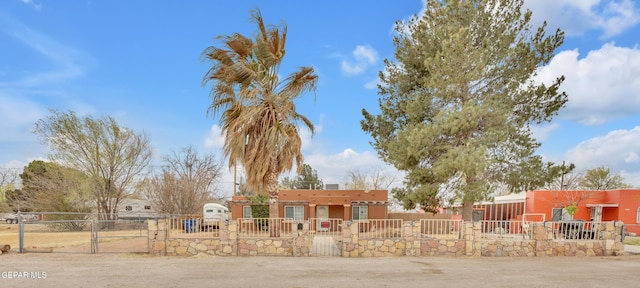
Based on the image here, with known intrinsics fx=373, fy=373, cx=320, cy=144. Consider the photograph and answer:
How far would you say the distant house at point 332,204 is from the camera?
2494cm

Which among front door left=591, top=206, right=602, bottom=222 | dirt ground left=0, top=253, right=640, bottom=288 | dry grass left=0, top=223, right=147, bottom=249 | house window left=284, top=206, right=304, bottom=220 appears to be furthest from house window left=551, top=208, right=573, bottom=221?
dry grass left=0, top=223, right=147, bottom=249

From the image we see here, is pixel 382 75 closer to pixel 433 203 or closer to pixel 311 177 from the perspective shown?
pixel 433 203

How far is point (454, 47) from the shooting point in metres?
16.0

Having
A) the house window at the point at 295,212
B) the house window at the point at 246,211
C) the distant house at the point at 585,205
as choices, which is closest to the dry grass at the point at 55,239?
the house window at the point at 246,211

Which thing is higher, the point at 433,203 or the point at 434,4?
the point at 434,4

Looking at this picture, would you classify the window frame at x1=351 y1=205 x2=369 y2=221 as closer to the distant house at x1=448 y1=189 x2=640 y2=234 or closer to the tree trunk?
the distant house at x1=448 y1=189 x2=640 y2=234

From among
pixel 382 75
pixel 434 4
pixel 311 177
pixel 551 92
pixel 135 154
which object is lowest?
pixel 311 177

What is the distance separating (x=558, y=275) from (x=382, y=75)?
12945mm

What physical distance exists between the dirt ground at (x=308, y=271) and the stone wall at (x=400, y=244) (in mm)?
556

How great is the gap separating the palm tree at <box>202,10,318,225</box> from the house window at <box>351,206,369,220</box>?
10484 mm

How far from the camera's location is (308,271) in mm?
9898

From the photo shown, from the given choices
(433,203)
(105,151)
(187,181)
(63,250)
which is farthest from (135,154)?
(433,203)

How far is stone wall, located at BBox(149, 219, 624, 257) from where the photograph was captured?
12641 millimetres

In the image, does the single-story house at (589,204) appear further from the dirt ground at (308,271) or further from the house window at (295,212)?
the house window at (295,212)
